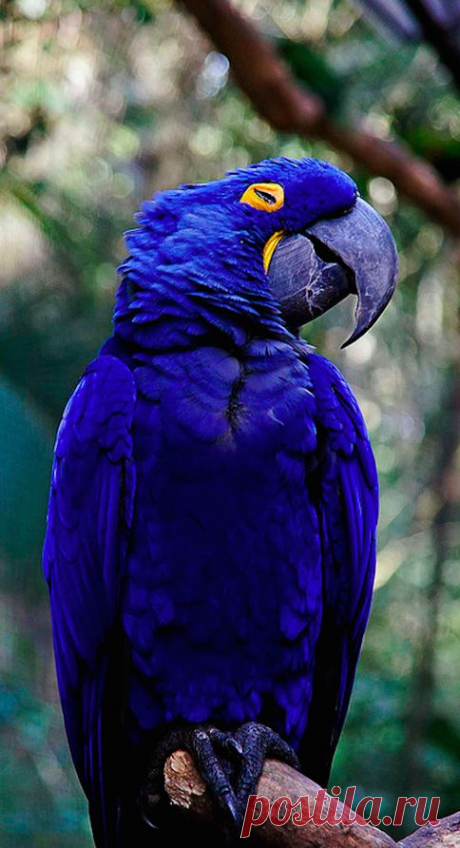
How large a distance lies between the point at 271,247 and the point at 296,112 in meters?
2.58

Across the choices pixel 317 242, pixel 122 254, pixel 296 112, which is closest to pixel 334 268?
pixel 317 242

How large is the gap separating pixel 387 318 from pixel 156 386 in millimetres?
4073

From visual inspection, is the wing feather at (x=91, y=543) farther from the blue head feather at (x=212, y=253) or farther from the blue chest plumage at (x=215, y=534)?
the blue head feather at (x=212, y=253)

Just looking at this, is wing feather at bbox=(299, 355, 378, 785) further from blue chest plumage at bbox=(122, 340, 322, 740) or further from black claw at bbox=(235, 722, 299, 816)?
black claw at bbox=(235, 722, 299, 816)

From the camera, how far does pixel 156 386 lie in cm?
212

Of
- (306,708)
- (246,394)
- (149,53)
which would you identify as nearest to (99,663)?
(306,708)

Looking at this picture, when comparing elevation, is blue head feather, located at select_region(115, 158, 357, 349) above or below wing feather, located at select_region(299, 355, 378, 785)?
above

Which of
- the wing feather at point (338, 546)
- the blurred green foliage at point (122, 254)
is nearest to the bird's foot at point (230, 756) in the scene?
the wing feather at point (338, 546)

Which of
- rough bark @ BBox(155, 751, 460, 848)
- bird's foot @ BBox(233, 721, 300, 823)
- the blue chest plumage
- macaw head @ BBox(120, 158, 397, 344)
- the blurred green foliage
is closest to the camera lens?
rough bark @ BBox(155, 751, 460, 848)

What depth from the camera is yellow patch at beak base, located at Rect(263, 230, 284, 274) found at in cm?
226

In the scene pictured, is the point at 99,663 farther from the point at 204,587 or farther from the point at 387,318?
the point at 387,318

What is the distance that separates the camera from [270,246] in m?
2.27

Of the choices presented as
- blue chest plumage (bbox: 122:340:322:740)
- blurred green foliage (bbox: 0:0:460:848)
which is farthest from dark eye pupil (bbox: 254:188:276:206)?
blurred green foliage (bbox: 0:0:460:848)

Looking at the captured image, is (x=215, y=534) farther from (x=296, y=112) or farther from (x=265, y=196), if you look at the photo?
(x=296, y=112)
